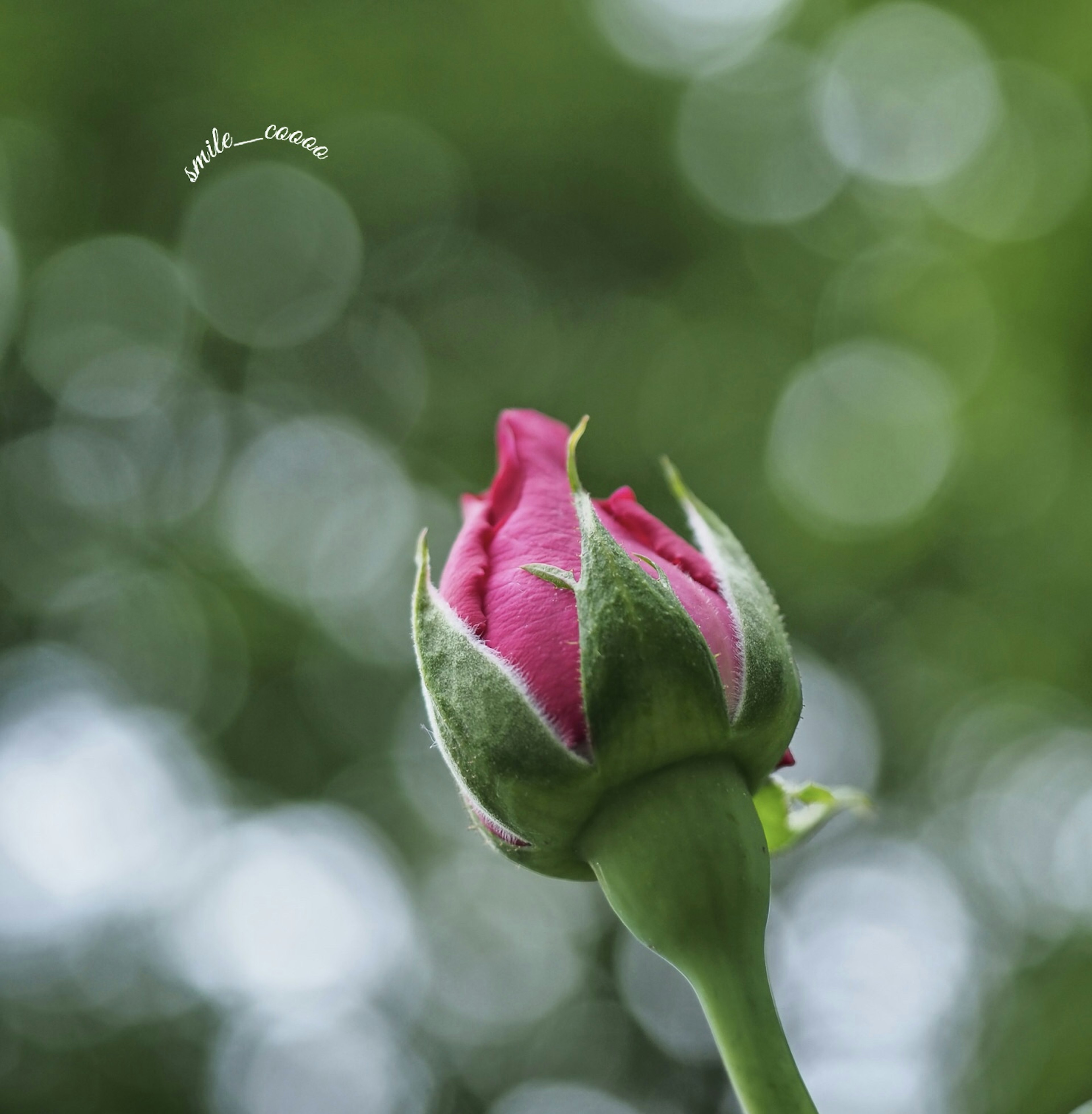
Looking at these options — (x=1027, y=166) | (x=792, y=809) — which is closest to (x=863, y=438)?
(x=1027, y=166)

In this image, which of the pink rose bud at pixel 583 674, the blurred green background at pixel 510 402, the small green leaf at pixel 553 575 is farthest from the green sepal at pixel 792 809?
the blurred green background at pixel 510 402

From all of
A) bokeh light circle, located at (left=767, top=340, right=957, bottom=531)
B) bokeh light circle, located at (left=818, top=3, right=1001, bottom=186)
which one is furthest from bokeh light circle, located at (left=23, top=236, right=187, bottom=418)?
bokeh light circle, located at (left=818, top=3, right=1001, bottom=186)

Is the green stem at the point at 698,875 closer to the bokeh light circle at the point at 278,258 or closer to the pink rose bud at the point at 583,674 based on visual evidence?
the pink rose bud at the point at 583,674

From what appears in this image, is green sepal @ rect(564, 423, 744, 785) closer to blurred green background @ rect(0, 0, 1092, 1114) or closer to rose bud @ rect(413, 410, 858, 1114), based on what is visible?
rose bud @ rect(413, 410, 858, 1114)

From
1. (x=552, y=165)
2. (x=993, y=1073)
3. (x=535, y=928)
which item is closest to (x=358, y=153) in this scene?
(x=552, y=165)

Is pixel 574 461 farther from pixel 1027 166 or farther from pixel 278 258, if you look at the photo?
pixel 278 258
